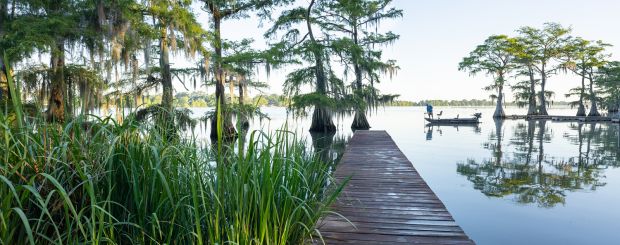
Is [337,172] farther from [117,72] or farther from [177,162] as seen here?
[117,72]

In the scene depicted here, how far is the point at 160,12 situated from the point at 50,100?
468 cm

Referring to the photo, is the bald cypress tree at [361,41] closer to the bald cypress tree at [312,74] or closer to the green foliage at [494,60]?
the bald cypress tree at [312,74]

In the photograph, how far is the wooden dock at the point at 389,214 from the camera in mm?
2906

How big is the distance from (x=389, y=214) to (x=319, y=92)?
15.2m

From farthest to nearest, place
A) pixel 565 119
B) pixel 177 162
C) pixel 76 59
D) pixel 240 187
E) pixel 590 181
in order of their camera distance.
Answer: pixel 565 119, pixel 76 59, pixel 590 181, pixel 177 162, pixel 240 187

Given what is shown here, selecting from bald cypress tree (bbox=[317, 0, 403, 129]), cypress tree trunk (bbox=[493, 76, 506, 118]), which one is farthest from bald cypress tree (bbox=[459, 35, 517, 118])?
bald cypress tree (bbox=[317, 0, 403, 129])

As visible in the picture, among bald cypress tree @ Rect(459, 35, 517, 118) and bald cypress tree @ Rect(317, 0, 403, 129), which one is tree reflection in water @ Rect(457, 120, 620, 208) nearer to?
bald cypress tree @ Rect(317, 0, 403, 129)

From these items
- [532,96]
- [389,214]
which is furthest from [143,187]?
[532,96]

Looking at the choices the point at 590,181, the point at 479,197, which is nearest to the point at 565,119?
the point at 590,181

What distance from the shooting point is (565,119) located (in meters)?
31.2

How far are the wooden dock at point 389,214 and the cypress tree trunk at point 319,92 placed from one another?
1295 centimetres

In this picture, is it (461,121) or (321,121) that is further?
(461,121)

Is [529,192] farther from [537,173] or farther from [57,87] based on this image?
[57,87]

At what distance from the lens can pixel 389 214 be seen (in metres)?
3.56
